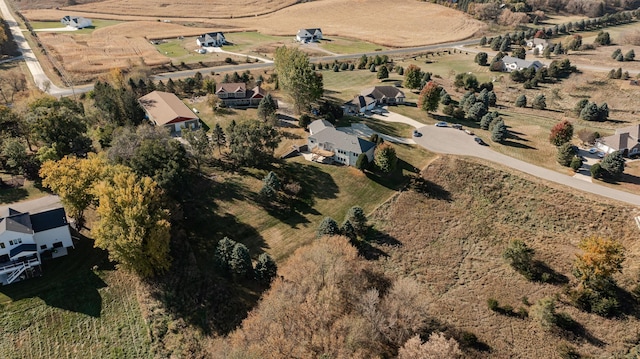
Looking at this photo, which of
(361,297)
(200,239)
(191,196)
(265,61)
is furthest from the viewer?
(265,61)

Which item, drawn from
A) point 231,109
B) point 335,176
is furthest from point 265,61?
point 335,176

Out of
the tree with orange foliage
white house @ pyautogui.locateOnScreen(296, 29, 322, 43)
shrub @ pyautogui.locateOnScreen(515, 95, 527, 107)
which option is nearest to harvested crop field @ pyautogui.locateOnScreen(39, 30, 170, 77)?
white house @ pyautogui.locateOnScreen(296, 29, 322, 43)

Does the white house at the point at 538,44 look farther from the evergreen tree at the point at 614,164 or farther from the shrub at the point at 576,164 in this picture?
the evergreen tree at the point at 614,164

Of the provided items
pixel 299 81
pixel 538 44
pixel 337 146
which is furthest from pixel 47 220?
A: pixel 538 44

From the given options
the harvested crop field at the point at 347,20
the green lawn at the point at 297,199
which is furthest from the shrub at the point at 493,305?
the harvested crop field at the point at 347,20

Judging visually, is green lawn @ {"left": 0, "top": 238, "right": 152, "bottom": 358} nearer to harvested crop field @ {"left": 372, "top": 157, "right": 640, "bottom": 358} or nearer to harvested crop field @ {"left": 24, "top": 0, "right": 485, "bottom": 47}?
harvested crop field @ {"left": 372, "top": 157, "right": 640, "bottom": 358}

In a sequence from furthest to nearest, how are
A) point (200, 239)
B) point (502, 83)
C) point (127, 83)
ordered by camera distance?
1. point (502, 83)
2. point (127, 83)
3. point (200, 239)

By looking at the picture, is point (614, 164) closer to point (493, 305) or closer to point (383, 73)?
point (493, 305)

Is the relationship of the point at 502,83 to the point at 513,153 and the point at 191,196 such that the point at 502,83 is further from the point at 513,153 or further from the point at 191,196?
the point at 191,196
